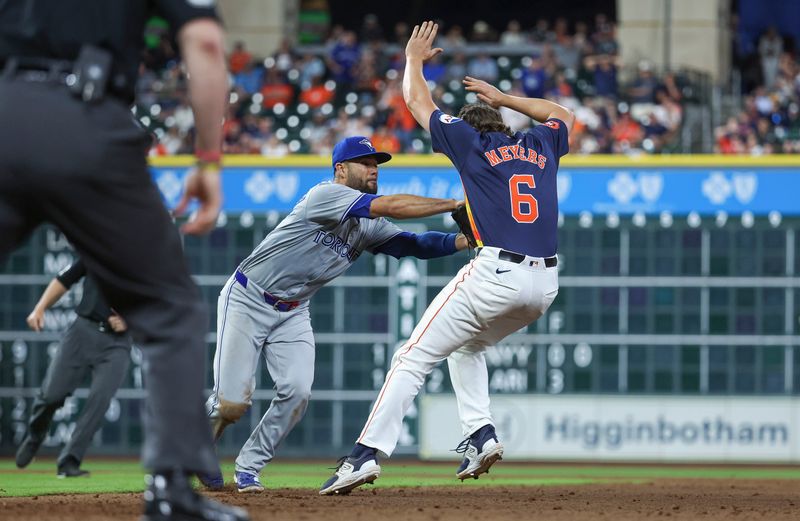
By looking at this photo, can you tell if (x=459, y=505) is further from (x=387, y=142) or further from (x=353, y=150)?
(x=387, y=142)

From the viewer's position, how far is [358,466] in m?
6.35

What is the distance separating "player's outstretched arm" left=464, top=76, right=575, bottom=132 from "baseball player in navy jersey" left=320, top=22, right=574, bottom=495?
0.04ft

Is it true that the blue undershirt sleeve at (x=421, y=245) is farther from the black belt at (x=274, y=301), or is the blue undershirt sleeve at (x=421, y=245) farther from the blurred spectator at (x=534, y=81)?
the blurred spectator at (x=534, y=81)

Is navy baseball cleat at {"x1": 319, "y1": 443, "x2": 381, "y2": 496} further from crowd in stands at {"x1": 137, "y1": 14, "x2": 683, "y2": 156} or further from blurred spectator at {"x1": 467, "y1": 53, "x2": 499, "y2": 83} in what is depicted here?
blurred spectator at {"x1": 467, "y1": 53, "x2": 499, "y2": 83}

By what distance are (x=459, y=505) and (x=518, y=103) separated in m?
2.28

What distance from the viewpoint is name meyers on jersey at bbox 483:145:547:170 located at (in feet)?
21.7

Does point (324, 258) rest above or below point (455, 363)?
above

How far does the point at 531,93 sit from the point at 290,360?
10.7 metres

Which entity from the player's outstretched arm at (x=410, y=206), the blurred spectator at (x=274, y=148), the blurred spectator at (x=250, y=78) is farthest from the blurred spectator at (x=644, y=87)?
the player's outstretched arm at (x=410, y=206)

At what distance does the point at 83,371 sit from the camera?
9.90 meters

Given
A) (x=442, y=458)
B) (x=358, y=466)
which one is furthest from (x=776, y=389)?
(x=358, y=466)

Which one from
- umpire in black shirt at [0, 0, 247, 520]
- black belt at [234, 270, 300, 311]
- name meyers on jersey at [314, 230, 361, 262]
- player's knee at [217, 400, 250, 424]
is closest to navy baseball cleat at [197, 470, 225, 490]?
player's knee at [217, 400, 250, 424]

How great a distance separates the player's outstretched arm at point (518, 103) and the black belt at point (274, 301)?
1.61 m

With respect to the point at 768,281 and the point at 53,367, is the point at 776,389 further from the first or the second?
the point at 53,367
